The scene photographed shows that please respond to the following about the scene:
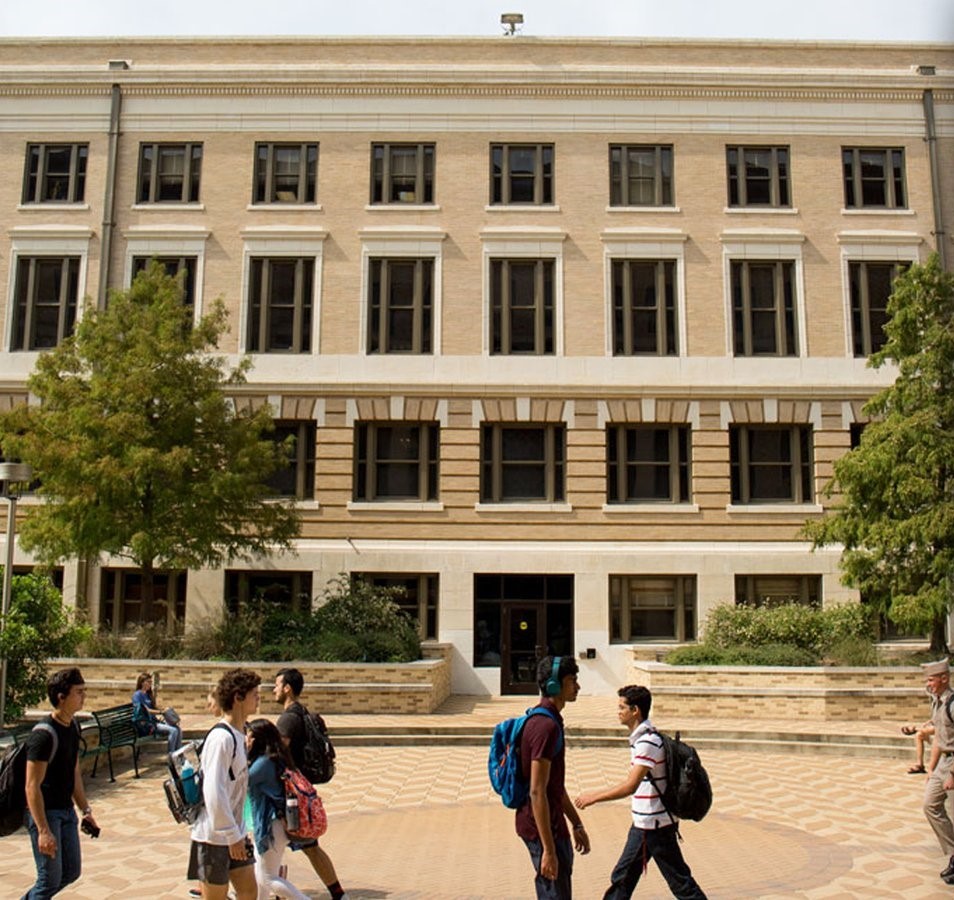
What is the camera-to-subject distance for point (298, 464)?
25.2 m

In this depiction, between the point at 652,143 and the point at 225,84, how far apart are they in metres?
11.4

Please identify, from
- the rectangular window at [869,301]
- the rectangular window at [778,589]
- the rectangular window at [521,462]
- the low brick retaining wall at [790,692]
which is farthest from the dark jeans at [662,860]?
the rectangular window at [869,301]

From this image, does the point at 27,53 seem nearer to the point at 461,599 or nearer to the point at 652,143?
the point at 652,143

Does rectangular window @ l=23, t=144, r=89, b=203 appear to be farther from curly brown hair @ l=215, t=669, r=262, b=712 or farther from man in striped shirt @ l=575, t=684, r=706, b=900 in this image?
man in striped shirt @ l=575, t=684, r=706, b=900

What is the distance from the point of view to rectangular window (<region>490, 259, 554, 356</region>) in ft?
83.8

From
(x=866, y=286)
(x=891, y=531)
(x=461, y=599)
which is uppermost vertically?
(x=866, y=286)

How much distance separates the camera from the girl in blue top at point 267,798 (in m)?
7.36

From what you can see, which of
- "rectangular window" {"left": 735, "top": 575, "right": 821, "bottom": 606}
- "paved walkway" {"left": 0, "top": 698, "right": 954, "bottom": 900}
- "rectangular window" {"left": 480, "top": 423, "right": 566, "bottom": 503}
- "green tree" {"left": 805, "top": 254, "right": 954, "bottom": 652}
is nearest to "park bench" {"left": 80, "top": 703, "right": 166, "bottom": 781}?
"paved walkway" {"left": 0, "top": 698, "right": 954, "bottom": 900}

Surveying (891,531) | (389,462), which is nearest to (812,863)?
(891,531)

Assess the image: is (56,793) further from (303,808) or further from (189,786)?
(303,808)

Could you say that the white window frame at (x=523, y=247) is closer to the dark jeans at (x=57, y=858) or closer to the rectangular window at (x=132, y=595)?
the rectangular window at (x=132, y=595)

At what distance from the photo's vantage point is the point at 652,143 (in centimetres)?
2641

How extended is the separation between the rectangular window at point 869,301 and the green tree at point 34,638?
19.8m

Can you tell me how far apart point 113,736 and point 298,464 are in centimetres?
1149
